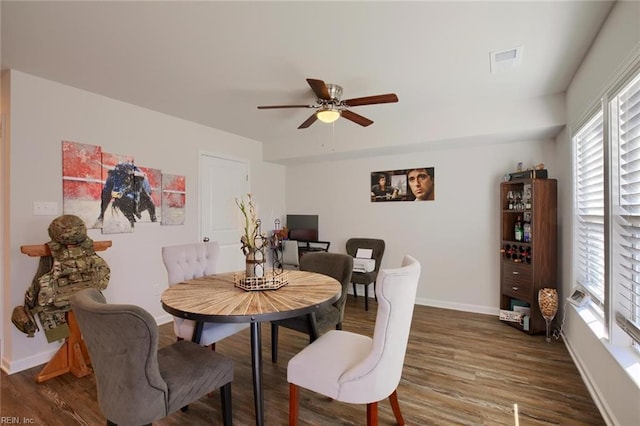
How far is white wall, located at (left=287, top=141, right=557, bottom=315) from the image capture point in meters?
3.81

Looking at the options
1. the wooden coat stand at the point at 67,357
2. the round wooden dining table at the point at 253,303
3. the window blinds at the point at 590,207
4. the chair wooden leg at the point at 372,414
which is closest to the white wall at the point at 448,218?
the window blinds at the point at 590,207

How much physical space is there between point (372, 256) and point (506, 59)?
9.39 feet

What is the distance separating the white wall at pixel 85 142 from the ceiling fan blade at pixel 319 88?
219cm

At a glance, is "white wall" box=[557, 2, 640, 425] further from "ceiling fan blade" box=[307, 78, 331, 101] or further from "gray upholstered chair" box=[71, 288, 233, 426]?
"gray upholstered chair" box=[71, 288, 233, 426]

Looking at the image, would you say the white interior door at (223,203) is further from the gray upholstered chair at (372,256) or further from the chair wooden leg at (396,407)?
the chair wooden leg at (396,407)

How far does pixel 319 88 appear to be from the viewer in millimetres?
2275

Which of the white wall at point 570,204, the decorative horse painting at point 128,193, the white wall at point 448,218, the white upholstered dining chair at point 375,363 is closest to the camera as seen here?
the white upholstered dining chair at point 375,363

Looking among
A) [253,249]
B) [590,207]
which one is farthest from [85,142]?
[590,207]

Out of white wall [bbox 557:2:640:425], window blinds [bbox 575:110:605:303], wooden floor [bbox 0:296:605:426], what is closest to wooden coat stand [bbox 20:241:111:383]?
wooden floor [bbox 0:296:605:426]

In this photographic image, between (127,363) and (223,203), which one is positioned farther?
(223,203)

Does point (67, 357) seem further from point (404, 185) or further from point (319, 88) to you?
point (404, 185)

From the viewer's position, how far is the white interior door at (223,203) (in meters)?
4.09

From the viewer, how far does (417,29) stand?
1.94 meters

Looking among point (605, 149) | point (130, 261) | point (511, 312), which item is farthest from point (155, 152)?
point (511, 312)
